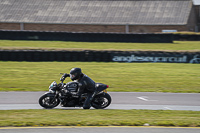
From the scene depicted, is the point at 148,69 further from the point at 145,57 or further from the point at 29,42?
the point at 29,42

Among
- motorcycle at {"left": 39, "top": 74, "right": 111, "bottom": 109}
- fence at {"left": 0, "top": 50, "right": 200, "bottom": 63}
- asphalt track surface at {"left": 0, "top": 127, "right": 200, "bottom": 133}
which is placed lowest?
asphalt track surface at {"left": 0, "top": 127, "right": 200, "bottom": 133}

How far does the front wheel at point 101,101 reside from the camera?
1096 centimetres

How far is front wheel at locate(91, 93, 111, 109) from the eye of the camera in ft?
36.0

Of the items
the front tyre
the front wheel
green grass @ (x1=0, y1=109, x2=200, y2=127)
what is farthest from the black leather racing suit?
the front tyre

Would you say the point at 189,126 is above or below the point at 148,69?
below

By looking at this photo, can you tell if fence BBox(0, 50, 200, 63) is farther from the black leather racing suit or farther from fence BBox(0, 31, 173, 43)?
the black leather racing suit

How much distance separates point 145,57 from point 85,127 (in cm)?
1743

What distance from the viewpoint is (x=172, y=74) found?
67.7 feet

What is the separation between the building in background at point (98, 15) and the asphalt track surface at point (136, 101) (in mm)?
35049

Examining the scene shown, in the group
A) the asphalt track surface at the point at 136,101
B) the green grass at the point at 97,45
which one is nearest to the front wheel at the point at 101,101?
the asphalt track surface at the point at 136,101

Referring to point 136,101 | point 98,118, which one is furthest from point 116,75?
point 98,118

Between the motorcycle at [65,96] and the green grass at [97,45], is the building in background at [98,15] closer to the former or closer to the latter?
the green grass at [97,45]

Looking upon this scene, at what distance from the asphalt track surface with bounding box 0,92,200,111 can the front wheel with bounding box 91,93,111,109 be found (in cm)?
34

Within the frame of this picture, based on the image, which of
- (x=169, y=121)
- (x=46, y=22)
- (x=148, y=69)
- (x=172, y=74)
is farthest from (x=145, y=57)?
(x=46, y=22)
